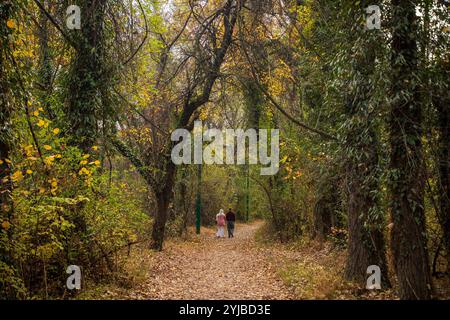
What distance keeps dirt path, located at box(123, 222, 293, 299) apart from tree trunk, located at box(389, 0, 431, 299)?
264 centimetres

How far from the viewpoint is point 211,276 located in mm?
10289

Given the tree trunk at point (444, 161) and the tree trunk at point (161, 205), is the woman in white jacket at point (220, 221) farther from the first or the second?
the tree trunk at point (444, 161)

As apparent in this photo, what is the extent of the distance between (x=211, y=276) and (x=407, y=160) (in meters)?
6.49

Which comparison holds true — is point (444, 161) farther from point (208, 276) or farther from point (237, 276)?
point (208, 276)

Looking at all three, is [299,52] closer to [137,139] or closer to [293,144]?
[293,144]

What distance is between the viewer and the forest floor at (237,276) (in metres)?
7.01

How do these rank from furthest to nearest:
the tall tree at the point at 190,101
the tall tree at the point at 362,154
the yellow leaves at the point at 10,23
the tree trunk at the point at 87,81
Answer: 1. the tall tree at the point at 190,101
2. the tree trunk at the point at 87,81
3. the tall tree at the point at 362,154
4. the yellow leaves at the point at 10,23

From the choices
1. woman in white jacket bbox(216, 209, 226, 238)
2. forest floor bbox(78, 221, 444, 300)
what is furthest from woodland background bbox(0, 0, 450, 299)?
woman in white jacket bbox(216, 209, 226, 238)

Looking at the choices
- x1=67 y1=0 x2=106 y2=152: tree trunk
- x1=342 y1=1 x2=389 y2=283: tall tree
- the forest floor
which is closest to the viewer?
x1=342 y1=1 x2=389 y2=283: tall tree

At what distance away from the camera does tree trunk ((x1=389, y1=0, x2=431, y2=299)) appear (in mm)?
5508

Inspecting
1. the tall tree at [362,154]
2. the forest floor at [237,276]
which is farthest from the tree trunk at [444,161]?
the forest floor at [237,276]

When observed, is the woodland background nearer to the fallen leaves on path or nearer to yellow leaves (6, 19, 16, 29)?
yellow leaves (6, 19, 16, 29)

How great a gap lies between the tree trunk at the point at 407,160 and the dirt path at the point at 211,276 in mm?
2641
